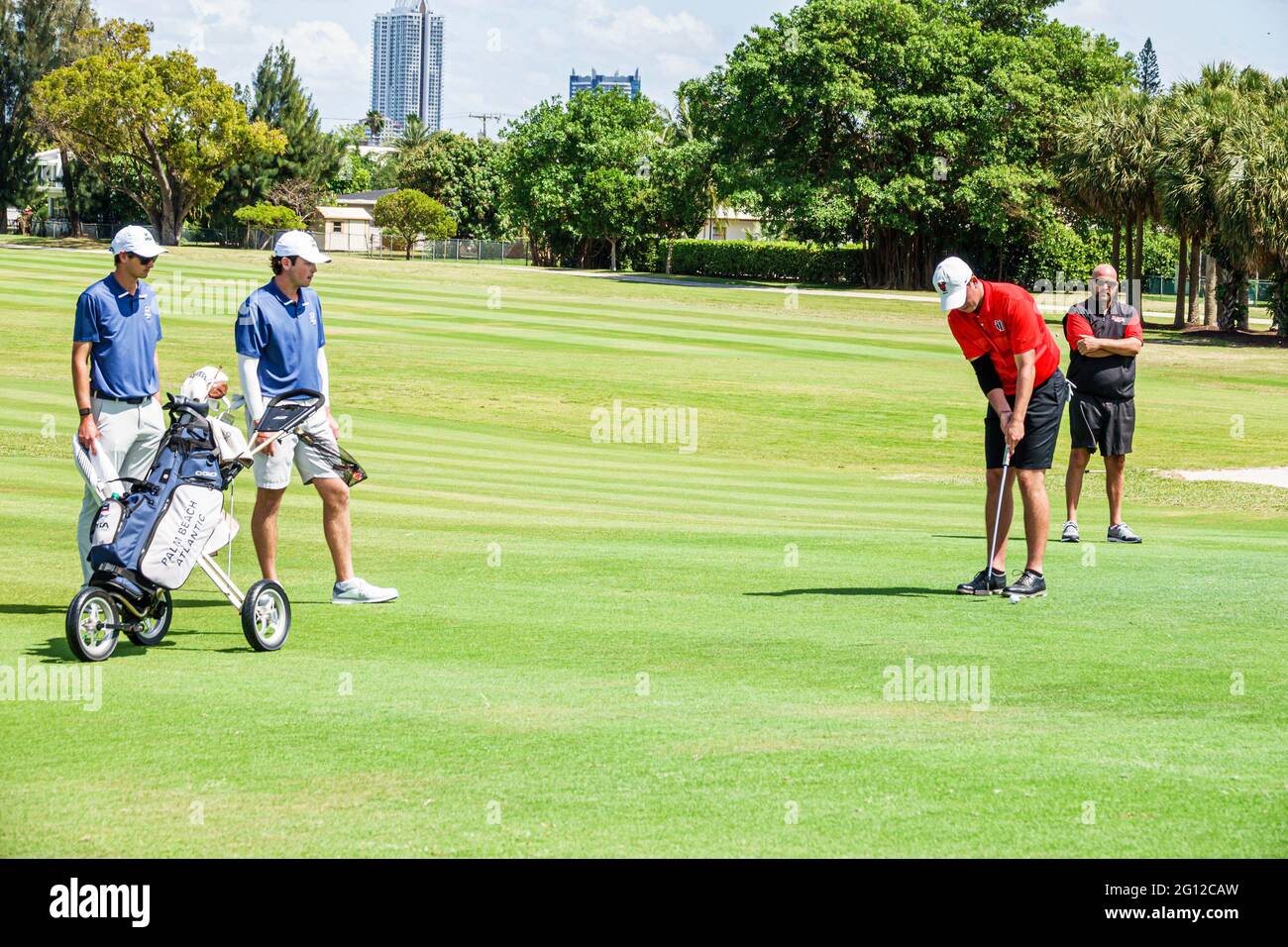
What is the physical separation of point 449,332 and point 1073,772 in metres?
37.0

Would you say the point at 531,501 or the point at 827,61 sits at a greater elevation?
the point at 827,61

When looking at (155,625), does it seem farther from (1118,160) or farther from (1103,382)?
(1118,160)

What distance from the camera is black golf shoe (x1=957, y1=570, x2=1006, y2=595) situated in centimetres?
968

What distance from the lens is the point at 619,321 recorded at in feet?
160

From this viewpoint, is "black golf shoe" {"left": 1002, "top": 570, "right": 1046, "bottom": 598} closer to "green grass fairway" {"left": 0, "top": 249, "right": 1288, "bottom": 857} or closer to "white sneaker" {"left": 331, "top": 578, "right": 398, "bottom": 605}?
"green grass fairway" {"left": 0, "top": 249, "right": 1288, "bottom": 857}

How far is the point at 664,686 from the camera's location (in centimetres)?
711

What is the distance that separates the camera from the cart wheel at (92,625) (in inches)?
285

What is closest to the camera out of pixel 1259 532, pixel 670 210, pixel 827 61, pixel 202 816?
pixel 202 816

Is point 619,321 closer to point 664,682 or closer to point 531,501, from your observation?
point 531,501

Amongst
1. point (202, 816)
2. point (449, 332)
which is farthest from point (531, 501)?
point (449, 332)

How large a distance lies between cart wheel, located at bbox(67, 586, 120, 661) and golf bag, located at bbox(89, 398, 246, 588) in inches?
6.4

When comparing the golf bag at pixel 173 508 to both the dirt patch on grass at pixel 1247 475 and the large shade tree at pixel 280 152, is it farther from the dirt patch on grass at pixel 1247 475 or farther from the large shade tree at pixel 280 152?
the large shade tree at pixel 280 152

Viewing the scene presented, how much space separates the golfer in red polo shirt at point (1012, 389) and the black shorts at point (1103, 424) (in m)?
3.65

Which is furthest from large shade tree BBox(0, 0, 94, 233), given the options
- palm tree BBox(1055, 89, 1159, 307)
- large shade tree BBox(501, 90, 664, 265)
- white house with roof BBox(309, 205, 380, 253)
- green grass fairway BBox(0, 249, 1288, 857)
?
green grass fairway BBox(0, 249, 1288, 857)
